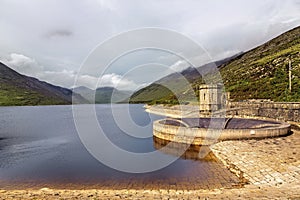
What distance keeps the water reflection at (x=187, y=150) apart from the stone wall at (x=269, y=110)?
13203mm

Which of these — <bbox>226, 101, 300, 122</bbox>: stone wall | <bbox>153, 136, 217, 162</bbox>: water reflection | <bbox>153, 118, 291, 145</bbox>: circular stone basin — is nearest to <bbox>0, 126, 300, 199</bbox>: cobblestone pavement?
<bbox>153, 136, 217, 162</bbox>: water reflection

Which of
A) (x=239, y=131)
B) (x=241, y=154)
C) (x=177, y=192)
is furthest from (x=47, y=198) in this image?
(x=239, y=131)

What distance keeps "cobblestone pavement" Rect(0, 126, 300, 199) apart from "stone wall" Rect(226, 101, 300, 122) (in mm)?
12434

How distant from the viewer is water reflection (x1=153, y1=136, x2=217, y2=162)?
1998 centimetres

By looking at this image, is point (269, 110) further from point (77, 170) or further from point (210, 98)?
point (77, 170)

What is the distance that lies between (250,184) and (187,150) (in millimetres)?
9358

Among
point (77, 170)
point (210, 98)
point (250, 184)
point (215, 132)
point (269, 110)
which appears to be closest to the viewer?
point (250, 184)

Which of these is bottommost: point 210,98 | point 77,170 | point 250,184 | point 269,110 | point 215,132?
point 77,170

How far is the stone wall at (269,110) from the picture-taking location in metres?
29.9

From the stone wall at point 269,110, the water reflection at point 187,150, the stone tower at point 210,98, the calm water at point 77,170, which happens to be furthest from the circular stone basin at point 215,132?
the stone tower at point 210,98

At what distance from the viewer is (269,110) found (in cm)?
3378

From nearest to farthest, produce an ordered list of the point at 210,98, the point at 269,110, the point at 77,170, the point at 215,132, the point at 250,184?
the point at 250,184 < the point at 77,170 < the point at 215,132 < the point at 269,110 < the point at 210,98

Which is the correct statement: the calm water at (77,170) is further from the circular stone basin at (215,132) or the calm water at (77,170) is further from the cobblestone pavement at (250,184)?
the circular stone basin at (215,132)

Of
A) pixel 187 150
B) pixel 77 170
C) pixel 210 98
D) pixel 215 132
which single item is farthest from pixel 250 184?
pixel 210 98
